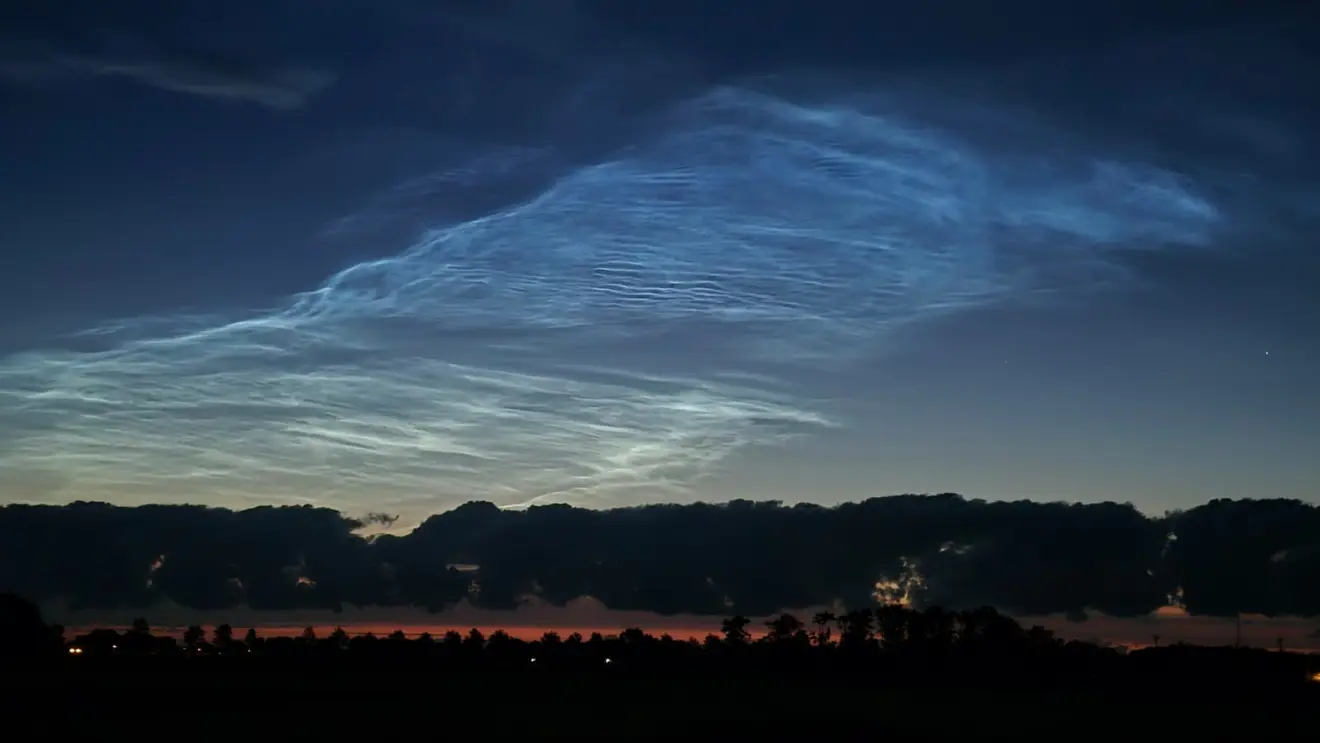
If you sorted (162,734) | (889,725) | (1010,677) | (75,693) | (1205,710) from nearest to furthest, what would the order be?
1. (162,734)
2. (889,725)
3. (75,693)
4. (1205,710)
5. (1010,677)

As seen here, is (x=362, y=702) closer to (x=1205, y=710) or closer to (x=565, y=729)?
(x=565, y=729)

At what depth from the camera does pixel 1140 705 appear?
408 ft

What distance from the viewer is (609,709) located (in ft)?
366

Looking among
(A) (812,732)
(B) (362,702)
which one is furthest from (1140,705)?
(B) (362,702)

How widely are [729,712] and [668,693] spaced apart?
37.6 meters

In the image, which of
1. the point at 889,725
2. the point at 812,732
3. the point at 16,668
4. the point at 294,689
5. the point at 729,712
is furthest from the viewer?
the point at 16,668

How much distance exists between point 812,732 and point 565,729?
1645 centimetres

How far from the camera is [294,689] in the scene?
134 metres

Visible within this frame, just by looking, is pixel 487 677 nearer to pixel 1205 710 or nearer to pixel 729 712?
pixel 729 712

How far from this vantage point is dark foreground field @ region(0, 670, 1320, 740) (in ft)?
278

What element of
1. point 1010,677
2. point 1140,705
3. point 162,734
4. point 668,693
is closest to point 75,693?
point 162,734

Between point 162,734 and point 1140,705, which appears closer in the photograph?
point 162,734

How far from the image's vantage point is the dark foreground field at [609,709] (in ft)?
278

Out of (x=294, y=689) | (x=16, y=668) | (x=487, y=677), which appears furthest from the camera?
(x=487, y=677)
